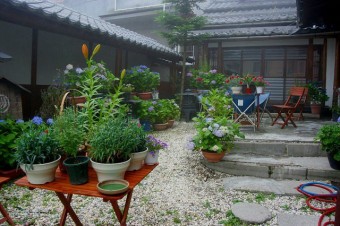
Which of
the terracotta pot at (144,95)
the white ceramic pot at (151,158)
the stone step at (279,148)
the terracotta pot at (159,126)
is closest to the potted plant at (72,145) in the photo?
the white ceramic pot at (151,158)

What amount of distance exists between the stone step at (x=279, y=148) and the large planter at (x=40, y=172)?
3119mm

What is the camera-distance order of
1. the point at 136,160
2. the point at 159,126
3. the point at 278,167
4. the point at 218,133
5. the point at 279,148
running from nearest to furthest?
the point at 136,160 → the point at 278,167 → the point at 218,133 → the point at 279,148 → the point at 159,126

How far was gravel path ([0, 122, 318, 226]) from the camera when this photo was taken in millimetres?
2623

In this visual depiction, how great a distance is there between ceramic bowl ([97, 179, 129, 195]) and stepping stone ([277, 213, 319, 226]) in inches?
64.7

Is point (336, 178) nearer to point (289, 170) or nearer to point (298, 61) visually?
point (289, 170)

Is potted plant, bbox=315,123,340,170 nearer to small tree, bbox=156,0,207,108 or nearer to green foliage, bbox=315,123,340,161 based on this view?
green foliage, bbox=315,123,340,161

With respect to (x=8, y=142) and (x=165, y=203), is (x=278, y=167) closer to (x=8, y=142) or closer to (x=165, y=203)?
(x=165, y=203)

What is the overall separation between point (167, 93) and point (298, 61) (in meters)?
4.52

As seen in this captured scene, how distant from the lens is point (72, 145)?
184cm

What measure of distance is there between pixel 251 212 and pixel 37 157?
79.7 inches

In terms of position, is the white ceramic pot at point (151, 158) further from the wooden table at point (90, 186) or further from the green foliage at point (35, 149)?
the green foliage at point (35, 149)

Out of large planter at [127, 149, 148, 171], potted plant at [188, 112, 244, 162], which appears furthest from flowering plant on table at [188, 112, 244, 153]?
large planter at [127, 149, 148, 171]

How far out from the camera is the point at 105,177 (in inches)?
69.0

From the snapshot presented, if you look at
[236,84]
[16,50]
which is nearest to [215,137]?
[236,84]
